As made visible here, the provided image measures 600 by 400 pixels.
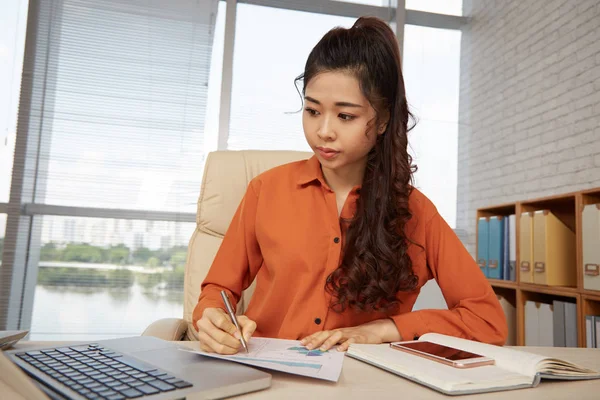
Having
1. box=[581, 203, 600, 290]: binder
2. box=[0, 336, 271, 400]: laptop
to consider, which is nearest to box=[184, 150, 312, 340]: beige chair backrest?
box=[0, 336, 271, 400]: laptop

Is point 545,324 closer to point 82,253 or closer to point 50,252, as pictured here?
point 82,253

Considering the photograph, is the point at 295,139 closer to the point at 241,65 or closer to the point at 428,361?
the point at 241,65

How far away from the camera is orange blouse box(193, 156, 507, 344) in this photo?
116cm

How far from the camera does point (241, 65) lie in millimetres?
3689

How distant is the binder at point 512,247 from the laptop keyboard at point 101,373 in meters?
2.53

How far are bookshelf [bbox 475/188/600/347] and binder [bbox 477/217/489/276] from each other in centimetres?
9

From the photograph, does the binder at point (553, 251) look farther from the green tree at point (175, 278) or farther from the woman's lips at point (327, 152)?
the green tree at point (175, 278)

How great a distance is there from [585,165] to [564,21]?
944 mm

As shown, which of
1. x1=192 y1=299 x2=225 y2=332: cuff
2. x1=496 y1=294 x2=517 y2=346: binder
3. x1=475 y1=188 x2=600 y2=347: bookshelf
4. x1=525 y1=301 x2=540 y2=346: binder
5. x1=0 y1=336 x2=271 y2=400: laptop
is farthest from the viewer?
x1=496 y1=294 x2=517 y2=346: binder

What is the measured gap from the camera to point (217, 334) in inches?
29.2

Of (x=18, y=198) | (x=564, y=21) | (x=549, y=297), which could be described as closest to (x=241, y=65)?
(x=18, y=198)

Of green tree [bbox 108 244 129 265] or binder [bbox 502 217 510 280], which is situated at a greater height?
binder [bbox 502 217 510 280]

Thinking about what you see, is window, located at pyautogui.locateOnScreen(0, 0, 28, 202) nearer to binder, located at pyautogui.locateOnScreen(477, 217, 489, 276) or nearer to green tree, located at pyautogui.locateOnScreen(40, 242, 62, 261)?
green tree, located at pyautogui.locateOnScreen(40, 242, 62, 261)

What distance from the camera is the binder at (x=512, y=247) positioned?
2.75 metres
